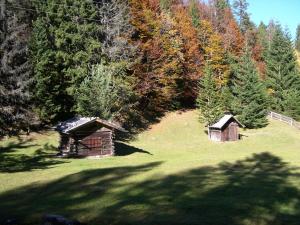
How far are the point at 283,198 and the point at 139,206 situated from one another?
664 centimetres

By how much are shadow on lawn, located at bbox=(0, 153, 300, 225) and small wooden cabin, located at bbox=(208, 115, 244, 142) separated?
31208 mm

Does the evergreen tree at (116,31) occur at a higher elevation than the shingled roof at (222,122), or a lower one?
higher

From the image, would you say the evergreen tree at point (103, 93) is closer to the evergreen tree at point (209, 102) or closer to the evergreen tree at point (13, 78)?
the evergreen tree at point (13, 78)

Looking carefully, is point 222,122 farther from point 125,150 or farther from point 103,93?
point 103,93

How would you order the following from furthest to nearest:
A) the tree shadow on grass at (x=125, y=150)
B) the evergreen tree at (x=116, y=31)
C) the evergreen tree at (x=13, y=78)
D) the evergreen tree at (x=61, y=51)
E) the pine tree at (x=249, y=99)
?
the pine tree at (x=249, y=99) < the evergreen tree at (x=116, y=31) < the evergreen tree at (x=61, y=51) < the tree shadow on grass at (x=125, y=150) < the evergreen tree at (x=13, y=78)

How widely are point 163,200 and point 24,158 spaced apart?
2525 centimetres

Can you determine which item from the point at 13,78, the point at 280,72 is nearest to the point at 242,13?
the point at 280,72

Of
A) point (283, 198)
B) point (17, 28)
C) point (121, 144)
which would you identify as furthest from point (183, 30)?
point (283, 198)

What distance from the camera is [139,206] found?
16.2m

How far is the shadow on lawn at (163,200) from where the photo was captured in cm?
1437

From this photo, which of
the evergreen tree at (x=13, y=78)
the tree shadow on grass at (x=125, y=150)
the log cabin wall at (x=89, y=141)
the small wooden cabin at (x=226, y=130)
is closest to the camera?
the log cabin wall at (x=89, y=141)

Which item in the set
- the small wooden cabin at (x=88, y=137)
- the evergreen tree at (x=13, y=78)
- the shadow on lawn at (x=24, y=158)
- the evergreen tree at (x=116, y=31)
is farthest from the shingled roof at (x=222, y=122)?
the evergreen tree at (x=13, y=78)

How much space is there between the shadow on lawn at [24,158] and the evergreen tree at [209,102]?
2402 centimetres

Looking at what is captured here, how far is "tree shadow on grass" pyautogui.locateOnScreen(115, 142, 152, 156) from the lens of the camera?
46625 mm
